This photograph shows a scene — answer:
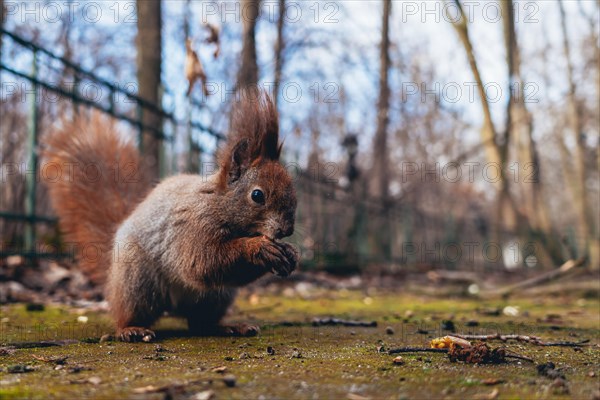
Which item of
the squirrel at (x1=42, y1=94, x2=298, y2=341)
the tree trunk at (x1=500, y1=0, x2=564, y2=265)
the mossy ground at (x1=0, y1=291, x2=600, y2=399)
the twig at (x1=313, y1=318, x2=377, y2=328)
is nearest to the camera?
the mossy ground at (x1=0, y1=291, x2=600, y2=399)

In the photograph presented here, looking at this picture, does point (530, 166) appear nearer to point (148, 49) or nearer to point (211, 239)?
point (148, 49)

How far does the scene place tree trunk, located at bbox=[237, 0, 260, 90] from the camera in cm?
792

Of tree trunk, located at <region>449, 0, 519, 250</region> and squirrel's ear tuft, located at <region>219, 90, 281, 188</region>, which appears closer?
squirrel's ear tuft, located at <region>219, 90, 281, 188</region>

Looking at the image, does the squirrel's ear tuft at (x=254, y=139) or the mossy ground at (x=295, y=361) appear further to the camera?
the squirrel's ear tuft at (x=254, y=139)

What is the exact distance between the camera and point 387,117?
11.2 meters

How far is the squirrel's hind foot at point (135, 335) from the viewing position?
293 cm

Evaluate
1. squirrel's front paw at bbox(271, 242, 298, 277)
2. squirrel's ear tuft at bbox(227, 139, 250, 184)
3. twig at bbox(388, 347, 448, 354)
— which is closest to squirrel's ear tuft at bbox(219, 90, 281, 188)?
squirrel's ear tuft at bbox(227, 139, 250, 184)

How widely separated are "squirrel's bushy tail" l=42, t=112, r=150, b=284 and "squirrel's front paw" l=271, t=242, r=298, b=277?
1.26m

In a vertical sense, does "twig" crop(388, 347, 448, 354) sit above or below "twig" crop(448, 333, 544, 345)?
above

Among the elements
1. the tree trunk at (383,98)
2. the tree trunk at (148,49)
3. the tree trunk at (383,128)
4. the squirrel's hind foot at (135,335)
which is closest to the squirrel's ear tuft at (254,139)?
the squirrel's hind foot at (135,335)

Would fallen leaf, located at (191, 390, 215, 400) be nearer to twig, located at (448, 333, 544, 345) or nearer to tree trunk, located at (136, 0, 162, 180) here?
twig, located at (448, 333, 544, 345)

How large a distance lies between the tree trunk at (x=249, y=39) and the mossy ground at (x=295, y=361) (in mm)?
4447

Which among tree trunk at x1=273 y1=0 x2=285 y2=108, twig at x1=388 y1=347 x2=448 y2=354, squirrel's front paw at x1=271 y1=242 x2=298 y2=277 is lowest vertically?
twig at x1=388 y1=347 x2=448 y2=354

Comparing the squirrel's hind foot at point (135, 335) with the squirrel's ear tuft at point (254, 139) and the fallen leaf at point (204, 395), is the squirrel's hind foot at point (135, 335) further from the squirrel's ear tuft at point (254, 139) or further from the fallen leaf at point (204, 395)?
the fallen leaf at point (204, 395)
